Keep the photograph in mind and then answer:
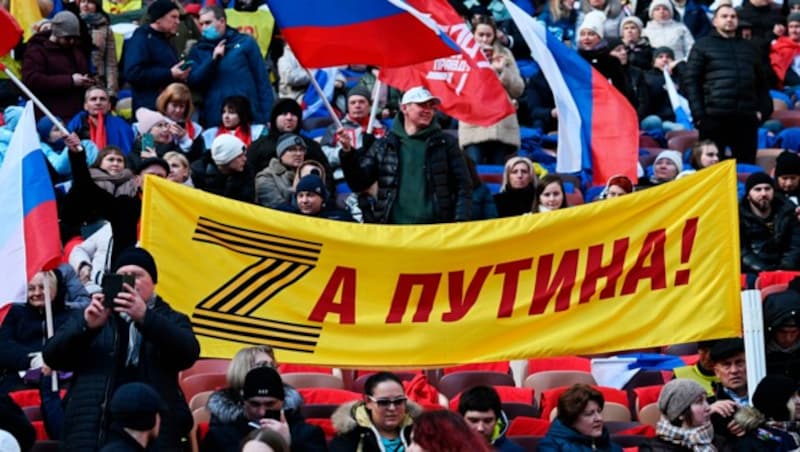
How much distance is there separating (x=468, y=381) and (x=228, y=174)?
3.40 metres

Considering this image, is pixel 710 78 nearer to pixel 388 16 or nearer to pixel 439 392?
pixel 388 16

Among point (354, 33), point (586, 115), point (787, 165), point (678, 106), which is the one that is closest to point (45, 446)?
point (354, 33)

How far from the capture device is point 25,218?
1366 centimetres

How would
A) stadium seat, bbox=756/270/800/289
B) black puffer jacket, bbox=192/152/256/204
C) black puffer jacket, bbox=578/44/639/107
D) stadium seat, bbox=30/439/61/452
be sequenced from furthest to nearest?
black puffer jacket, bbox=578/44/639/107
black puffer jacket, bbox=192/152/256/204
stadium seat, bbox=756/270/800/289
stadium seat, bbox=30/439/61/452

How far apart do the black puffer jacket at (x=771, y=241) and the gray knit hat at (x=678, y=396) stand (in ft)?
14.6

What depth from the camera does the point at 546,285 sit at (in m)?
13.3

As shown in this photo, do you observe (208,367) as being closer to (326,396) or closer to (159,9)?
(326,396)

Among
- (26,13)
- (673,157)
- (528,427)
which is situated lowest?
(528,427)

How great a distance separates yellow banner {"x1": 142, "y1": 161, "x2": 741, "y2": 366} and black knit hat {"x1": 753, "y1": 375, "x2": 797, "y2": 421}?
0.34 metres

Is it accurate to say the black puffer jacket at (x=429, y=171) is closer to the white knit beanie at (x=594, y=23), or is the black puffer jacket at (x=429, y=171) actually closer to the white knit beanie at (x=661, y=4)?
the white knit beanie at (x=594, y=23)

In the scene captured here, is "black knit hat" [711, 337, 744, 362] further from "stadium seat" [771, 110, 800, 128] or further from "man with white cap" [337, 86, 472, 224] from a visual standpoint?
"stadium seat" [771, 110, 800, 128]

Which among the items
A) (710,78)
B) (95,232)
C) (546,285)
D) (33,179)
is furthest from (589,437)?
(710,78)

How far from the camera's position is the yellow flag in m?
20.8

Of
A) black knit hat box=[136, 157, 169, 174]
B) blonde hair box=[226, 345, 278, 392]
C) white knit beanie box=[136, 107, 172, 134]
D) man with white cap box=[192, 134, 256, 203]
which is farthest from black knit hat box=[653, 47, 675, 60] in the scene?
blonde hair box=[226, 345, 278, 392]
